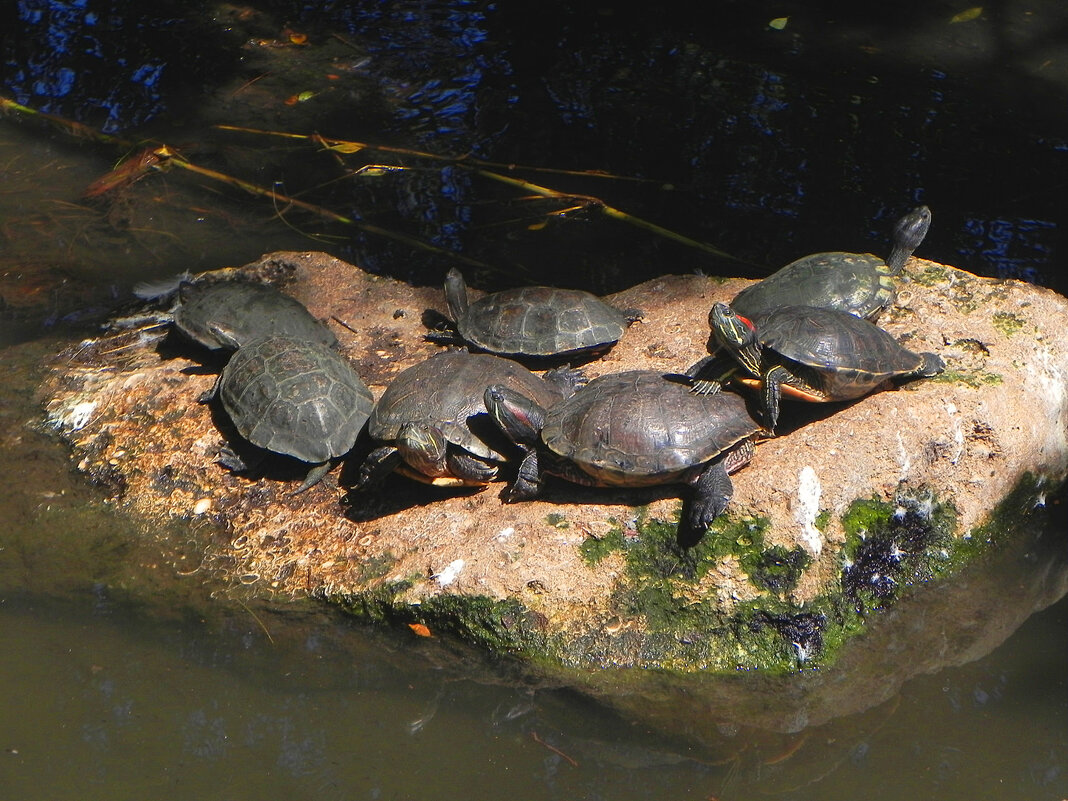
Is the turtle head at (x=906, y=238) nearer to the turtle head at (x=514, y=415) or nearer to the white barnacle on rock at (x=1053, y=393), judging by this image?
the white barnacle on rock at (x=1053, y=393)

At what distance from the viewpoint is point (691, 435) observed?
11.9 ft

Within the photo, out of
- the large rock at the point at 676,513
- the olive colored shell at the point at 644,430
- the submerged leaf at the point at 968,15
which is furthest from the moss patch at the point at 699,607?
the submerged leaf at the point at 968,15

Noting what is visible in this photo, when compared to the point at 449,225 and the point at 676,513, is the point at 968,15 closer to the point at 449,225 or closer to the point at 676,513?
the point at 449,225

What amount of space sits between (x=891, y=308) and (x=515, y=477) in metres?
2.19

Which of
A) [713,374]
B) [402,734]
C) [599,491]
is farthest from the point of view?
[713,374]

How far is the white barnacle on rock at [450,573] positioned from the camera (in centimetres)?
364

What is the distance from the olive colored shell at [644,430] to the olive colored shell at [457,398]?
306 millimetres

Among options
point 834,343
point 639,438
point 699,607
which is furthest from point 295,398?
point 834,343

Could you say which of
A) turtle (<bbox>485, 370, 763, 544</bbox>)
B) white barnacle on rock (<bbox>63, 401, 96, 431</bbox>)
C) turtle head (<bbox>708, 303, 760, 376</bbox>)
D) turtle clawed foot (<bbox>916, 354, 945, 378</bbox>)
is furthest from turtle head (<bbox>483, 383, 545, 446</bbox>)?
white barnacle on rock (<bbox>63, 401, 96, 431</bbox>)

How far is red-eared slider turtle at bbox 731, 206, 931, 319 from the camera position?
4.48m

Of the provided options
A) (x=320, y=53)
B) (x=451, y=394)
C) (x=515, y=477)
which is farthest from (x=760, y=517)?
(x=320, y=53)

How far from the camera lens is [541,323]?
4.83 meters

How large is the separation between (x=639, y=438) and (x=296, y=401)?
1.62m

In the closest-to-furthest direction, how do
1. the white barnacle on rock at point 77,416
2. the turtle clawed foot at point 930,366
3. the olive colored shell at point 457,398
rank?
the olive colored shell at point 457,398
the turtle clawed foot at point 930,366
the white barnacle on rock at point 77,416
